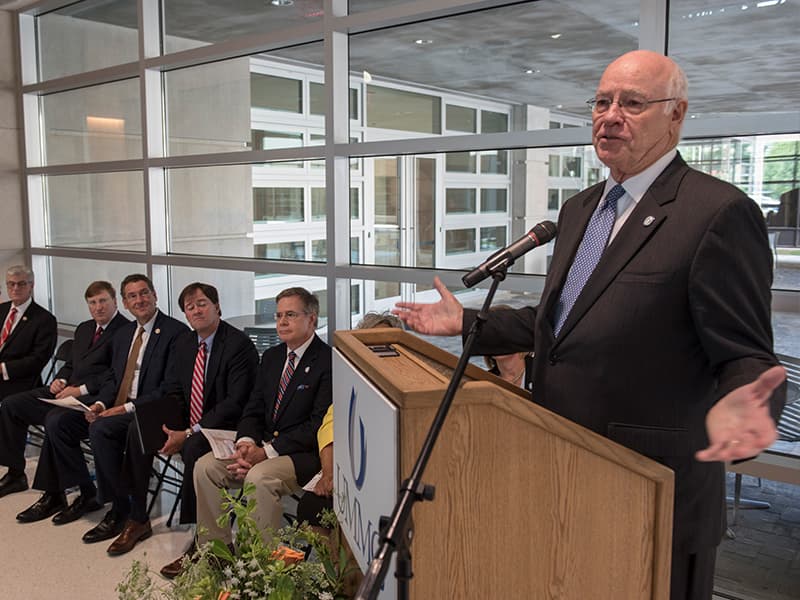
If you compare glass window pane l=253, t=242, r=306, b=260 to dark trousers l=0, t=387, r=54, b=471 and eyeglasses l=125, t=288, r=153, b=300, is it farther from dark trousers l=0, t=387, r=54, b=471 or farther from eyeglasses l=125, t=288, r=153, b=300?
dark trousers l=0, t=387, r=54, b=471

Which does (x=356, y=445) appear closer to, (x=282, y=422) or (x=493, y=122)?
(x=282, y=422)

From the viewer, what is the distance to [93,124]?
19.3 ft

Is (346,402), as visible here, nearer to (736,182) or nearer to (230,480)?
(736,182)

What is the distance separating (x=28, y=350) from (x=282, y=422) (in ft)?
8.75

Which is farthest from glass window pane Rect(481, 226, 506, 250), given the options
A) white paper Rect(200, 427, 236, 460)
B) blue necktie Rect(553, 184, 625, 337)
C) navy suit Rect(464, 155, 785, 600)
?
navy suit Rect(464, 155, 785, 600)

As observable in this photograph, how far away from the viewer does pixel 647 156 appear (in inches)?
64.0

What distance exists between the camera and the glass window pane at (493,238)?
12.1 feet

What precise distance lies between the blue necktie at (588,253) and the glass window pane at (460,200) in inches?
80.6

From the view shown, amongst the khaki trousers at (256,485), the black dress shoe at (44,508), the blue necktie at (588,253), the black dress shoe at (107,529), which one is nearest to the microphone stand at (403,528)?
the blue necktie at (588,253)

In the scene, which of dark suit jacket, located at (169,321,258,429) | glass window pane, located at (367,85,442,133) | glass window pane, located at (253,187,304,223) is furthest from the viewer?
glass window pane, located at (253,187,304,223)

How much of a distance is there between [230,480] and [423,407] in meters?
2.66

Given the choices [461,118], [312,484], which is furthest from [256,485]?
[461,118]

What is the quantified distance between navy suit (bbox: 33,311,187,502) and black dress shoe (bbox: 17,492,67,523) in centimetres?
7

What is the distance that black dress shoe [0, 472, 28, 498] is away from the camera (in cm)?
488
